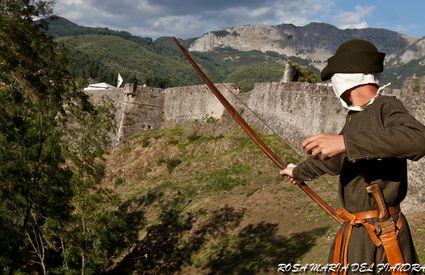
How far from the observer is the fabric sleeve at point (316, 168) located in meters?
3.20

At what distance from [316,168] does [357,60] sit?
2.98 ft

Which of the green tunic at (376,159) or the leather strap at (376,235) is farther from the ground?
the green tunic at (376,159)

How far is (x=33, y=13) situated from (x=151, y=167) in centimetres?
1998

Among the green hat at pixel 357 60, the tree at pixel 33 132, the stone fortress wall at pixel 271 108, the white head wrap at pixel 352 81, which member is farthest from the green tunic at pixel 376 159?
the tree at pixel 33 132

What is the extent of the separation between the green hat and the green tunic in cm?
22

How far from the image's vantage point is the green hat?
9.32 ft

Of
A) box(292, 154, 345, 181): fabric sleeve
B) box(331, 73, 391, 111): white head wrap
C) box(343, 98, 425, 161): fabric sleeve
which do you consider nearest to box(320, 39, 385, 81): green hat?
box(331, 73, 391, 111): white head wrap

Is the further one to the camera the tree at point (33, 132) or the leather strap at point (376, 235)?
the tree at point (33, 132)

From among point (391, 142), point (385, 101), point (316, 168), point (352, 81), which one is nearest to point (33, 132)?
point (316, 168)

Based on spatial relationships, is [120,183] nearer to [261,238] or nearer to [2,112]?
[261,238]

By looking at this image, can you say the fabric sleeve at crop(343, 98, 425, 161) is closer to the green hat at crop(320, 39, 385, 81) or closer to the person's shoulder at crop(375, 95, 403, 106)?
the person's shoulder at crop(375, 95, 403, 106)

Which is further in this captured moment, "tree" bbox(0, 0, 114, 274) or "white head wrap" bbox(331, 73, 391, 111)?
"tree" bbox(0, 0, 114, 274)

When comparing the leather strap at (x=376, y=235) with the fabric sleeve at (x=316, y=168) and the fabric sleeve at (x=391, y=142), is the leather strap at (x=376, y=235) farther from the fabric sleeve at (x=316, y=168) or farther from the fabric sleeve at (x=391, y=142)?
the fabric sleeve at (x=391, y=142)

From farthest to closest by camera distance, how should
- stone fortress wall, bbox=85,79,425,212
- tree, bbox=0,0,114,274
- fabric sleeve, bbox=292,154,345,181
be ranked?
stone fortress wall, bbox=85,79,425,212, tree, bbox=0,0,114,274, fabric sleeve, bbox=292,154,345,181
